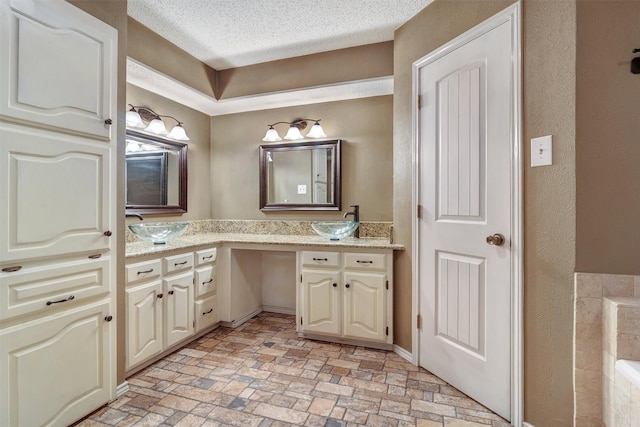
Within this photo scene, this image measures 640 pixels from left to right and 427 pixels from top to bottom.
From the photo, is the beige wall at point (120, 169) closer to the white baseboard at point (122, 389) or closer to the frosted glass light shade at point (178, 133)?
the white baseboard at point (122, 389)

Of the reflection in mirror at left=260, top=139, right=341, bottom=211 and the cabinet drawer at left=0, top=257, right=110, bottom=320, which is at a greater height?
the reflection in mirror at left=260, top=139, right=341, bottom=211

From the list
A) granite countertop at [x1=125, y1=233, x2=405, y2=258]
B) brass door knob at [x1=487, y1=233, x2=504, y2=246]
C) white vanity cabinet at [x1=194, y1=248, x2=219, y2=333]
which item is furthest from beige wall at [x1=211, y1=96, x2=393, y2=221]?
brass door knob at [x1=487, y1=233, x2=504, y2=246]

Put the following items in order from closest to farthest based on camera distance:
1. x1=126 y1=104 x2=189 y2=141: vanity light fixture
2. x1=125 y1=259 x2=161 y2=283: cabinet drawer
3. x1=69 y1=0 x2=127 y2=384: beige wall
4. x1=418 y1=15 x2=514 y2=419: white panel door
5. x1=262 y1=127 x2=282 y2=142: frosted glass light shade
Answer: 1. x1=418 y1=15 x2=514 y2=419: white panel door
2. x1=69 y1=0 x2=127 y2=384: beige wall
3. x1=125 y1=259 x2=161 y2=283: cabinet drawer
4. x1=126 y1=104 x2=189 y2=141: vanity light fixture
5. x1=262 y1=127 x2=282 y2=142: frosted glass light shade

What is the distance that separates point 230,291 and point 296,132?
1680mm

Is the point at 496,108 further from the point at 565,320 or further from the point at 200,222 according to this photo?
the point at 200,222

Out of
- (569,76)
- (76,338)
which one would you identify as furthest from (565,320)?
(76,338)

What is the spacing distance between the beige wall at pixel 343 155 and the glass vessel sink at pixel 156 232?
98 centimetres

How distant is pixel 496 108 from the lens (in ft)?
5.66

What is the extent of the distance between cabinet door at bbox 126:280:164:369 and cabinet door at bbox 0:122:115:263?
478 millimetres

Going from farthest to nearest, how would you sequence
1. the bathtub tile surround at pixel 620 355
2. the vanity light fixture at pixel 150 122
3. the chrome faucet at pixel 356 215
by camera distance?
the chrome faucet at pixel 356 215 → the vanity light fixture at pixel 150 122 → the bathtub tile surround at pixel 620 355

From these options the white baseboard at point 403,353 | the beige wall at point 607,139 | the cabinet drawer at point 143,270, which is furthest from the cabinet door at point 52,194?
the beige wall at point 607,139

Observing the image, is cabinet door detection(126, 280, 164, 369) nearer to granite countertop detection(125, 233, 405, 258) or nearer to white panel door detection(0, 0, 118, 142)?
granite countertop detection(125, 233, 405, 258)

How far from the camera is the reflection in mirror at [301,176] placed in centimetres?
315

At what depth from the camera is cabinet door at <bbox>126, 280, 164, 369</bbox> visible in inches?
80.3
